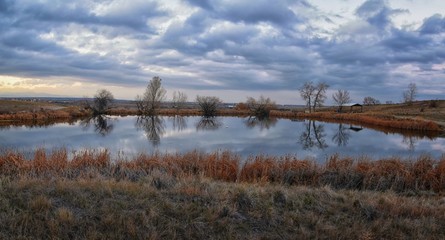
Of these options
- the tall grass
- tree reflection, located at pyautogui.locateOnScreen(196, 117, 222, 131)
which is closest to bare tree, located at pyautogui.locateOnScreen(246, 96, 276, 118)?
tree reflection, located at pyautogui.locateOnScreen(196, 117, 222, 131)

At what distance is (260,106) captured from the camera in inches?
3039

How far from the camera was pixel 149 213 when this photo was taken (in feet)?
19.7

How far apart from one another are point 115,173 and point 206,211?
5014 millimetres

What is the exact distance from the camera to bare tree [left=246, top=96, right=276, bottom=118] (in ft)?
249

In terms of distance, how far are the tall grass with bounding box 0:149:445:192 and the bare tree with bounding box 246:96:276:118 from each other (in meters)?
60.4

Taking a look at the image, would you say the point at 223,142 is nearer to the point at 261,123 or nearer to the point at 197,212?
the point at 197,212

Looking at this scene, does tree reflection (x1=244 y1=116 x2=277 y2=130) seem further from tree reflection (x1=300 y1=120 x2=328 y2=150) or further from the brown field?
the brown field

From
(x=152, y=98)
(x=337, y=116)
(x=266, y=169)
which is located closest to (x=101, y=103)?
(x=152, y=98)

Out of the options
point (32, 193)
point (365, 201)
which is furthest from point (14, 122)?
point (365, 201)

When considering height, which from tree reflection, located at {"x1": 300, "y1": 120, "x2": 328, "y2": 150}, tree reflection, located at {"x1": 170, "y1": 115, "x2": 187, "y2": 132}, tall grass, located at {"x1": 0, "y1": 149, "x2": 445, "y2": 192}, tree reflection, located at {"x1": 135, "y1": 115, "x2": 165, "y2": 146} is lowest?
tree reflection, located at {"x1": 300, "y1": 120, "x2": 328, "y2": 150}

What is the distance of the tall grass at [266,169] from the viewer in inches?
418

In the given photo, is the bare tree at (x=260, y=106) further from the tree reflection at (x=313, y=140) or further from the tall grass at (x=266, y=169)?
the tall grass at (x=266, y=169)

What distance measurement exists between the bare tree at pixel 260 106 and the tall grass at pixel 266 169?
6036cm

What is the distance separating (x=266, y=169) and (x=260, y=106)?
2599 inches
